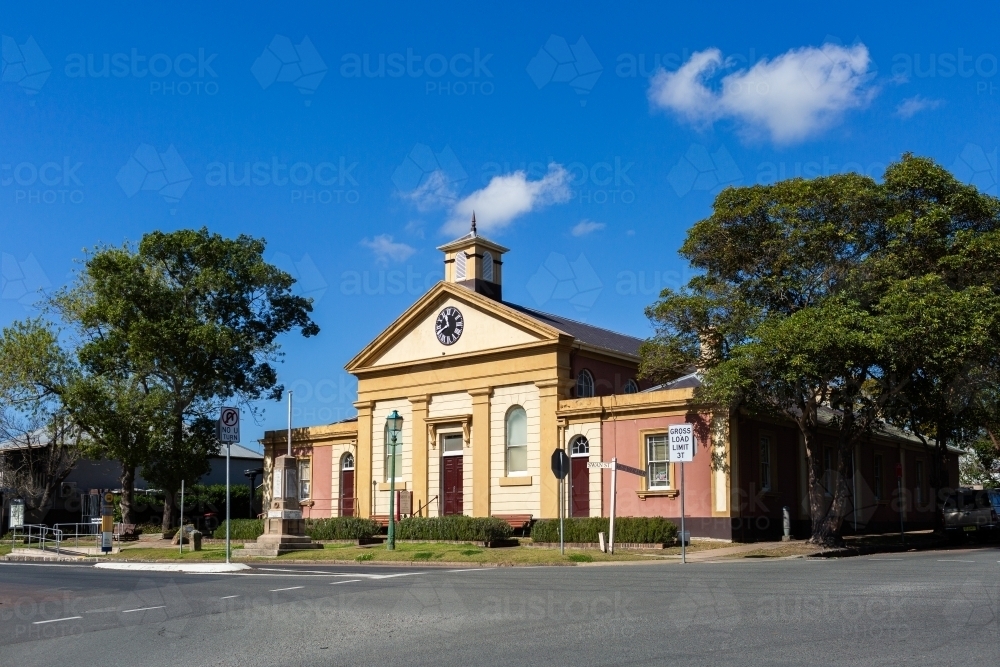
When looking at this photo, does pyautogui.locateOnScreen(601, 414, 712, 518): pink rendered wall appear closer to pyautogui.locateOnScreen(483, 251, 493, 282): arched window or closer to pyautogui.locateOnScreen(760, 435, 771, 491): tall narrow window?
pyautogui.locateOnScreen(760, 435, 771, 491): tall narrow window

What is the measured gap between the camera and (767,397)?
27094 millimetres

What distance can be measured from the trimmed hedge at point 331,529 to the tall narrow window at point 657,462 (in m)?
9.13

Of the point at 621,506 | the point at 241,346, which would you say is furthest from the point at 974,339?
the point at 241,346

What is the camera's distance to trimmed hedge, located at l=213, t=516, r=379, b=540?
32625 mm

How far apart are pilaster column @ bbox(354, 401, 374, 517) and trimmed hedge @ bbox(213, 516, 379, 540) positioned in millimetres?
3196

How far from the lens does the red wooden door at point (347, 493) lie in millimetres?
39719

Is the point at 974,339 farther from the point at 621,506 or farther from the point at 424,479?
the point at 424,479

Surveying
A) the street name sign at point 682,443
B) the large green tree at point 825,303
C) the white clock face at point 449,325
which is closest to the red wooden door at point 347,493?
the white clock face at point 449,325

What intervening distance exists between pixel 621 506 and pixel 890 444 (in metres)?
16.4

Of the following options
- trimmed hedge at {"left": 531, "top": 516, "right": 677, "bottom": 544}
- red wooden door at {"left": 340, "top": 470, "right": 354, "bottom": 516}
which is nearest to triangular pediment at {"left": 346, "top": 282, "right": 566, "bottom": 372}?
red wooden door at {"left": 340, "top": 470, "right": 354, "bottom": 516}

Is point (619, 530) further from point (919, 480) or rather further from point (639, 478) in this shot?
point (919, 480)

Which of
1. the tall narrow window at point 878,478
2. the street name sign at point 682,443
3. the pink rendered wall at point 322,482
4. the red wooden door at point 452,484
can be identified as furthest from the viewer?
the tall narrow window at point 878,478

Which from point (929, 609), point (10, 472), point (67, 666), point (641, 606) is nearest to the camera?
point (67, 666)

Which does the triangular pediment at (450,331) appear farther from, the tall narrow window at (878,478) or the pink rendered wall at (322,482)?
the tall narrow window at (878,478)
